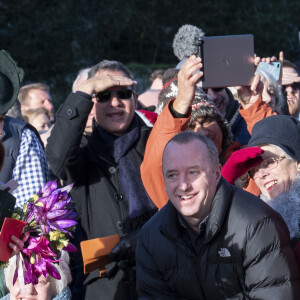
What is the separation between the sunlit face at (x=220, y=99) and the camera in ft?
16.9

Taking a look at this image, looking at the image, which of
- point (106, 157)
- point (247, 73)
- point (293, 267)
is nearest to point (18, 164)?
point (106, 157)

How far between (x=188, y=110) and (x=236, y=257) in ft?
3.14

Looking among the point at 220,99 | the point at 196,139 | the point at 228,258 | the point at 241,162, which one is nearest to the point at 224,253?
the point at 228,258

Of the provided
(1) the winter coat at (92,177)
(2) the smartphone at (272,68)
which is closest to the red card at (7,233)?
(1) the winter coat at (92,177)

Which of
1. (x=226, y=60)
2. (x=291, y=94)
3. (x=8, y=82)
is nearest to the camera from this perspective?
(x=8, y=82)

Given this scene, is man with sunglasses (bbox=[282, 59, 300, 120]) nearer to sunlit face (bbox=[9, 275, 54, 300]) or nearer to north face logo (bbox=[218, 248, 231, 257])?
sunlit face (bbox=[9, 275, 54, 300])

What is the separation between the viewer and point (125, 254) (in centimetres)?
425

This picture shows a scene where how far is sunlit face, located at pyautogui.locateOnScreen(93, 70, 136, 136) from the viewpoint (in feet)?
15.2

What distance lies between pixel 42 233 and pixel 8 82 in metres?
0.94

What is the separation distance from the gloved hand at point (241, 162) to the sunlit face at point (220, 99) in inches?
43.4

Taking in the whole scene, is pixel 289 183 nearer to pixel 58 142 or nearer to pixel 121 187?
pixel 121 187

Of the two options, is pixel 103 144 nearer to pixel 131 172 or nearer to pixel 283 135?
pixel 131 172

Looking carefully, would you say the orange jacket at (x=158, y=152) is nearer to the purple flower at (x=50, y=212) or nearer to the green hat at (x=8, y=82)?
the purple flower at (x=50, y=212)

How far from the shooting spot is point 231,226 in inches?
137
